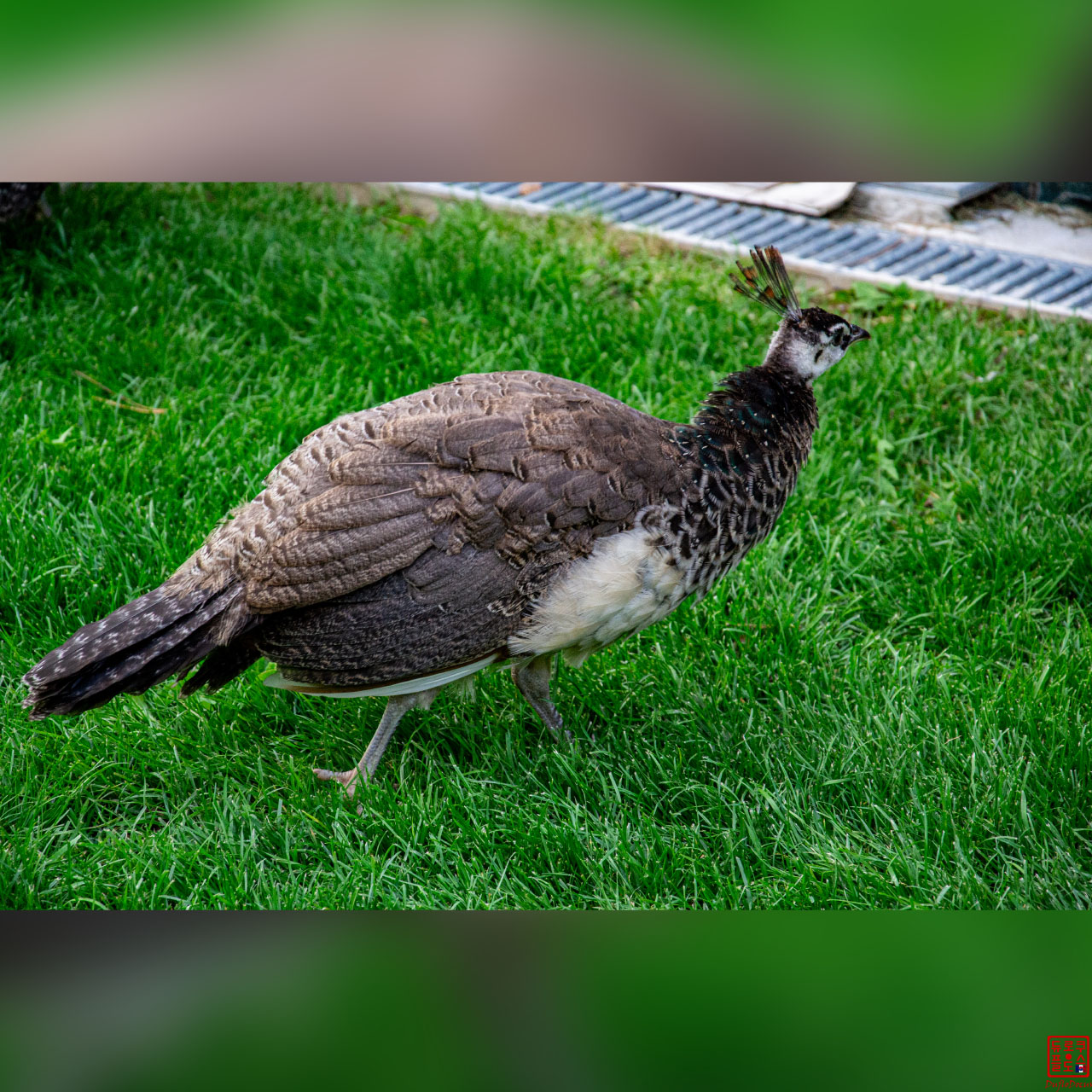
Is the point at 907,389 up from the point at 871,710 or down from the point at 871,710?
up

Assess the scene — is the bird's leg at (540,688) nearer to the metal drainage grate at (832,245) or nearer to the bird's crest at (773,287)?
the bird's crest at (773,287)

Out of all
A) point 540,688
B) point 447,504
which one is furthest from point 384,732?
point 447,504

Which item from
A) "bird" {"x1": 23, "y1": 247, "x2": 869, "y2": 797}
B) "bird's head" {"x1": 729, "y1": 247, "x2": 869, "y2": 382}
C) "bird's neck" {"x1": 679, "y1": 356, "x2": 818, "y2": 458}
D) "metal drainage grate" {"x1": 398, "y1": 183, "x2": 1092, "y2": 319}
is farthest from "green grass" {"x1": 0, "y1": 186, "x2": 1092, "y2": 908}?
"bird's head" {"x1": 729, "y1": 247, "x2": 869, "y2": 382}

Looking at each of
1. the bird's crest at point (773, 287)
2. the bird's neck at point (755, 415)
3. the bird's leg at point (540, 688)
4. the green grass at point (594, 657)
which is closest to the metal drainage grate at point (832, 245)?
the green grass at point (594, 657)

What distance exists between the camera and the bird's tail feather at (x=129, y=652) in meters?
2.81

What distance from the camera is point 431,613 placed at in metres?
2.89

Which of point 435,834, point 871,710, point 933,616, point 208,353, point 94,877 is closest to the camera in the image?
point 94,877

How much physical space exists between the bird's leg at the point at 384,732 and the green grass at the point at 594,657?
87 mm

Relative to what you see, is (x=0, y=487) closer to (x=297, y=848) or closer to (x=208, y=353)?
(x=208, y=353)

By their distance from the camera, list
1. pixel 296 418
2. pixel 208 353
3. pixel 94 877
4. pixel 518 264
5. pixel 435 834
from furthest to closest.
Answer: pixel 518 264 → pixel 208 353 → pixel 296 418 → pixel 435 834 → pixel 94 877

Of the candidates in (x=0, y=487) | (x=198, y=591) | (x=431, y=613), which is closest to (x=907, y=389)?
(x=431, y=613)

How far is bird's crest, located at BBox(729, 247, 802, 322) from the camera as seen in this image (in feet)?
10.4

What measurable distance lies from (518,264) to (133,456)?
2.05 m

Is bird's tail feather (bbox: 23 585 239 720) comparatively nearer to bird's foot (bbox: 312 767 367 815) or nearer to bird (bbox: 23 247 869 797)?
bird (bbox: 23 247 869 797)
